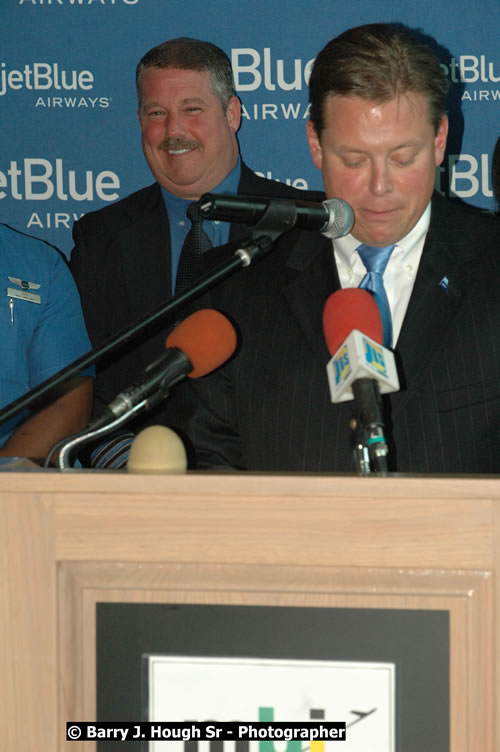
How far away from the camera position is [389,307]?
173 centimetres

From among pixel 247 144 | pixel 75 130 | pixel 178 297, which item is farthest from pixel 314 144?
pixel 75 130

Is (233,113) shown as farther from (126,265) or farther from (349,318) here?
(349,318)

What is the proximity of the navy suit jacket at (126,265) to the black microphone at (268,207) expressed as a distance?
1455 mm

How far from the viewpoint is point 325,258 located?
5.90 ft

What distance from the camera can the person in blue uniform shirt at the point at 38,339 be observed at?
2.23m

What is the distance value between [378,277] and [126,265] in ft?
4.67

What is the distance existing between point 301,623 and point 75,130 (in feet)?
8.30

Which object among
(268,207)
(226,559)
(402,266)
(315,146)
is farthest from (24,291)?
(226,559)

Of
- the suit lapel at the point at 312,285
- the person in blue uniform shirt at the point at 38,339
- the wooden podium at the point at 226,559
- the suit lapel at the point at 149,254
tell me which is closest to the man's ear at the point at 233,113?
the suit lapel at the point at 149,254

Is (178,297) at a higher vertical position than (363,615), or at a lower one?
higher

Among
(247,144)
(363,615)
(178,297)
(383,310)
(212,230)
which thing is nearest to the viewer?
(363,615)

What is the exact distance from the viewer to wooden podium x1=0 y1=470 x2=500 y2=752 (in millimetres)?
994

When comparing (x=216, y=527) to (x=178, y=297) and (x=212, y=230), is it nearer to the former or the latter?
(x=178, y=297)

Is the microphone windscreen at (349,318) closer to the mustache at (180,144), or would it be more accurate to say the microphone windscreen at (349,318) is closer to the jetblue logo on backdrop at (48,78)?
the mustache at (180,144)
